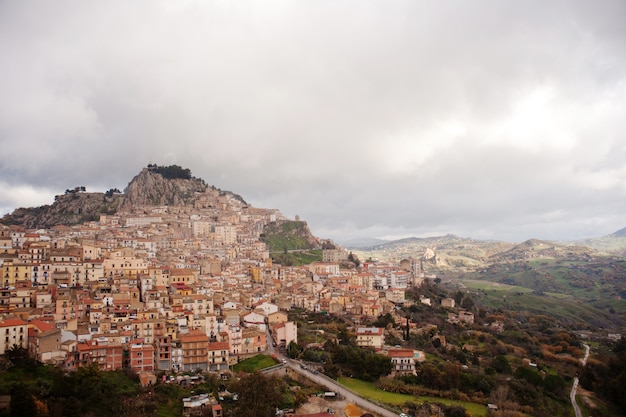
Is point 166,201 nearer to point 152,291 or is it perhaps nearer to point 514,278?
point 152,291

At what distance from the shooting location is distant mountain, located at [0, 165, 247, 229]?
93.5m

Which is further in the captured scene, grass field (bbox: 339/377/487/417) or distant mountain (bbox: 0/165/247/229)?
distant mountain (bbox: 0/165/247/229)

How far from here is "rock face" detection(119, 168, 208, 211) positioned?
109 m

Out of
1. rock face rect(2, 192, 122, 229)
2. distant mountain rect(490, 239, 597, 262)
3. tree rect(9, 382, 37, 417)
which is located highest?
rock face rect(2, 192, 122, 229)

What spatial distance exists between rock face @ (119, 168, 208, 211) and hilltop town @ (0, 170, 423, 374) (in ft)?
74.1

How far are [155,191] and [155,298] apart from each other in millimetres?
73835

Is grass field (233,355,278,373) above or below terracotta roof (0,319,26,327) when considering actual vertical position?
below

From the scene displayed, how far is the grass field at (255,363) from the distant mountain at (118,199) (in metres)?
67.7

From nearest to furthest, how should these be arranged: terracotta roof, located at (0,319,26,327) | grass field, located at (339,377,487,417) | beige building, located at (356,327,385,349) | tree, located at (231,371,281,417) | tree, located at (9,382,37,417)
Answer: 1. tree, located at (9,382,37,417)
2. tree, located at (231,371,281,417)
3. terracotta roof, located at (0,319,26,327)
4. grass field, located at (339,377,487,417)
5. beige building, located at (356,327,385,349)

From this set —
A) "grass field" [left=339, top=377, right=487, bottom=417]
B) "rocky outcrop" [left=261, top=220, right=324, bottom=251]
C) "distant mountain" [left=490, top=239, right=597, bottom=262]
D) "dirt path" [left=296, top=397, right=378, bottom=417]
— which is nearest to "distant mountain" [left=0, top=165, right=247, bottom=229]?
"rocky outcrop" [left=261, top=220, right=324, bottom=251]

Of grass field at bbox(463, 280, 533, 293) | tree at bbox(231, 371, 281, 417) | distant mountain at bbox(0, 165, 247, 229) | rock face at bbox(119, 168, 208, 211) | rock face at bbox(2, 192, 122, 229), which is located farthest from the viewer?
grass field at bbox(463, 280, 533, 293)

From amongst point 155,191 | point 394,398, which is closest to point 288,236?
point 155,191

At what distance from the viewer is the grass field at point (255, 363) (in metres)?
37.2

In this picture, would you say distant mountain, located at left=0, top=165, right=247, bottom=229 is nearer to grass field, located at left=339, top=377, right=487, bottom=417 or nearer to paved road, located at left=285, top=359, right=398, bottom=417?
paved road, located at left=285, top=359, right=398, bottom=417
